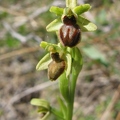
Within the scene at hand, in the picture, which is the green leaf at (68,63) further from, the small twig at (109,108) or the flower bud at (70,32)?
the small twig at (109,108)

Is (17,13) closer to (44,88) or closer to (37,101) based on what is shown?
(44,88)

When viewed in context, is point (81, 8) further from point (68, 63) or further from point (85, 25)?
point (68, 63)

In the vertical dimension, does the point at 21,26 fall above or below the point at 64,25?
above

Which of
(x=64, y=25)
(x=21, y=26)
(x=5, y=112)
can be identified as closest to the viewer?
(x=64, y=25)

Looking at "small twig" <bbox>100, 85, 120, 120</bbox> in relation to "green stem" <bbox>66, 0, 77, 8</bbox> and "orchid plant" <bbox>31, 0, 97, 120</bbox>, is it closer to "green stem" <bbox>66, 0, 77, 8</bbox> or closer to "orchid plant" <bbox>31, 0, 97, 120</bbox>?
"orchid plant" <bbox>31, 0, 97, 120</bbox>

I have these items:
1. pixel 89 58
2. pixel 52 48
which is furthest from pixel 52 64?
pixel 89 58

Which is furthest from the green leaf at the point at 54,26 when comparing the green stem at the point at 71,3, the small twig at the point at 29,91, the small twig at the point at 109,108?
the small twig at the point at 29,91

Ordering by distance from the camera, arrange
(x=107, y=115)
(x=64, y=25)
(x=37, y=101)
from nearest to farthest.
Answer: (x=64, y=25)
(x=37, y=101)
(x=107, y=115)
